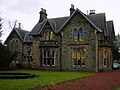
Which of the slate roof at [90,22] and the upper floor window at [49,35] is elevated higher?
the slate roof at [90,22]

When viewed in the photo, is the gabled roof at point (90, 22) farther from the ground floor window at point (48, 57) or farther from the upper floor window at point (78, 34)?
the ground floor window at point (48, 57)

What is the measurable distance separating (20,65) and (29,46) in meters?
5.68

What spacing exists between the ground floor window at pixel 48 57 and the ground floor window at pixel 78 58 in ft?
14.0

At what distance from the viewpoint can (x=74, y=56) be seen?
42906 mm

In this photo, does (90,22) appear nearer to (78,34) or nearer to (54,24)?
(78,34)

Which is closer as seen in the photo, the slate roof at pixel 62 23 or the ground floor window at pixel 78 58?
the ground floor window at pixel 78 58

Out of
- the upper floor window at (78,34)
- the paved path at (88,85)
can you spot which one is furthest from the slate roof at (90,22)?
the paved path at (88,85)

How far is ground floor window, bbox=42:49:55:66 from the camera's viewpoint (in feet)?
149

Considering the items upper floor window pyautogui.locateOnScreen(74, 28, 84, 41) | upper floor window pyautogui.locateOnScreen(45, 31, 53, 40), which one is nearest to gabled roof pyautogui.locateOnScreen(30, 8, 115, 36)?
Answer: upper floor window pyautogui.locateOnScreen(45, 31, 53, 40)

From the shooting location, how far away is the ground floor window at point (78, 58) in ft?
138

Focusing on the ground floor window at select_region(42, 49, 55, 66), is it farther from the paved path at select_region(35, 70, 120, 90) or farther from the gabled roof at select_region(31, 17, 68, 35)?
the paved path at select_region(35, 70, 120, 90)

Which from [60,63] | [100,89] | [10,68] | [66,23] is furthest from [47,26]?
[100,89]

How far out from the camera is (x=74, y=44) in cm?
4300

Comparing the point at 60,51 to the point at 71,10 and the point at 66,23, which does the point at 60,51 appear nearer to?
the point at 66,23
